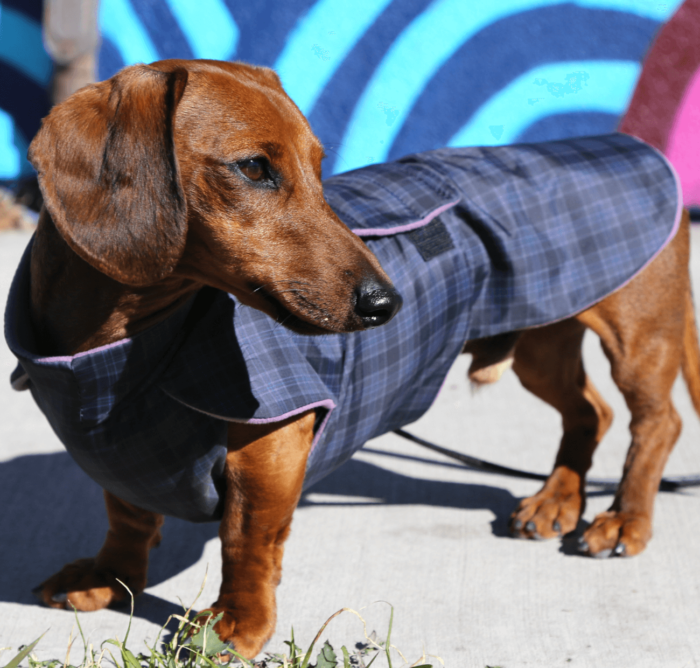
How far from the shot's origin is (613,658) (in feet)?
6.44

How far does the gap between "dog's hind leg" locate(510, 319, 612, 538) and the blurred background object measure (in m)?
3.52

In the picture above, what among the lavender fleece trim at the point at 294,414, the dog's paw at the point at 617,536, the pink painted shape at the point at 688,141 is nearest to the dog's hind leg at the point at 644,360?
the dog's paw at the point at 617,536

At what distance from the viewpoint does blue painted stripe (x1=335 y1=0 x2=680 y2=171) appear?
20.1ft

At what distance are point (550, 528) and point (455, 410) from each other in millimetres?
1217

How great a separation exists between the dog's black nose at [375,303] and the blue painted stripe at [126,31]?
5341mm

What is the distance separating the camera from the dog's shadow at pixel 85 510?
2367 millimetres

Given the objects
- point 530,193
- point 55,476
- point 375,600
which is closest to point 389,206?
point 530,193

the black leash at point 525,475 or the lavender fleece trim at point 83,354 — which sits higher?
the lavender fleece trim at point 83,354

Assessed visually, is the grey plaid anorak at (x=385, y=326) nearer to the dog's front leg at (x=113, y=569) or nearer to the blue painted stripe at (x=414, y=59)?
the dog's front leg at (x=113, y=569)

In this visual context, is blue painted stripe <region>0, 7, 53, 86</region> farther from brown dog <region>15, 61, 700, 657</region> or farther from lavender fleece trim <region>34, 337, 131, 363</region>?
lavender fleece trim <region>34, 337, 131, 363</region>

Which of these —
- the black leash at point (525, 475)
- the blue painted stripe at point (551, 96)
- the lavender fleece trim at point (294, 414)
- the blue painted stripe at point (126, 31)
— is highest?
the blue painted stripe at point (126, 31)

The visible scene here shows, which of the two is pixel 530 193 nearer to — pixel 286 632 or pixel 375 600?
pixel 375 600

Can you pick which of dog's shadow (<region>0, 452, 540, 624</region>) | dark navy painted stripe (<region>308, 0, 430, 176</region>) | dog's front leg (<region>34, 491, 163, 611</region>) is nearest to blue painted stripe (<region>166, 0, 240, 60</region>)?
dark navy painted stripe (<region>308, 0, 430, 176</region>)

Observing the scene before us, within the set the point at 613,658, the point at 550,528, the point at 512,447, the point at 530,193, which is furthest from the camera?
the point at 512,447
